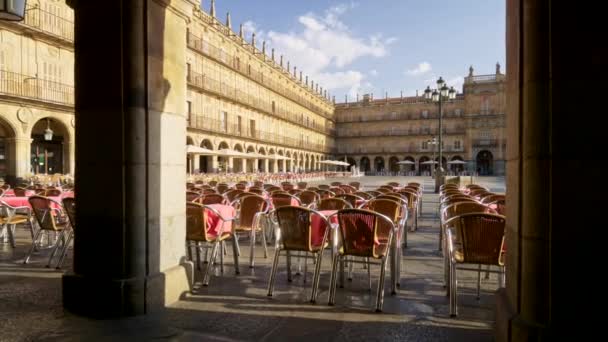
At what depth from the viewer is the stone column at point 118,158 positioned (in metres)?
2.96

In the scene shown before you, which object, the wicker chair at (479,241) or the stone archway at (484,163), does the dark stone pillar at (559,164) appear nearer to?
the wicker chair at (479,241)

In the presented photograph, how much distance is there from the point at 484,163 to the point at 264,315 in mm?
55914

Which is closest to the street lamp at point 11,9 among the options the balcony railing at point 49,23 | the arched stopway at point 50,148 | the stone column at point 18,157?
the stone column at point 18,157

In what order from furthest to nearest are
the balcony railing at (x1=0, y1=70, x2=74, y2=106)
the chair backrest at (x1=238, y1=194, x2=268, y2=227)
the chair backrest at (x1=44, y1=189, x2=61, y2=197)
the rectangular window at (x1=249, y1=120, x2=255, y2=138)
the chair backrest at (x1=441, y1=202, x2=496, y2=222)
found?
the rectangular window at (x1=249, y1=120, x2=255, y2=138), the balcony railing at (x1=0, y1=70, x2=74, y2=106), the chair backrest at (x1=44, y1=189, x2=61, y2=197), the chair backrest at (x1=238, y1=194, x2=268, y2=227), the chair backrest at (x1=441, y1=202, x2=496, y2=222)

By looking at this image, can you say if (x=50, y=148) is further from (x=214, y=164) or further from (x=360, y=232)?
(x=360, y=232)

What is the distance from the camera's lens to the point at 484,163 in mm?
53656

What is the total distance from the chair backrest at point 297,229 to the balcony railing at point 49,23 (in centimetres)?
1908

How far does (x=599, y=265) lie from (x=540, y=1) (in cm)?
128

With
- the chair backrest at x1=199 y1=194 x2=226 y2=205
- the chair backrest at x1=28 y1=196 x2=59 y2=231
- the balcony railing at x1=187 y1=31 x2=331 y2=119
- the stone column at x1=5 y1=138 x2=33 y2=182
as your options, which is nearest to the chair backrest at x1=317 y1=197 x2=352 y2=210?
the chair backrest at x1=199 y1=194 x2=226 y2=205

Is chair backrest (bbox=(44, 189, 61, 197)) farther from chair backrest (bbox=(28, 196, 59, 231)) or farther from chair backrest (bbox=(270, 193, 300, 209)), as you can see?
chair backrest (bbox=(270, 193, 300, 209))

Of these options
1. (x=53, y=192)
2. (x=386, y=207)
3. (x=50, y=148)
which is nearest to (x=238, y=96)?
(x=50, y=148)

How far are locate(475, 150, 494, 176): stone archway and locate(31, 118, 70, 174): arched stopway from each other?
154ft

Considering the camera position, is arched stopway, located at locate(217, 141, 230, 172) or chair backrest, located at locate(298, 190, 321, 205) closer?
chair backrest, located at locate(298, 190, 321, 205)

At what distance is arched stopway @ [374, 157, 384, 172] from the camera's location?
60250 mm
